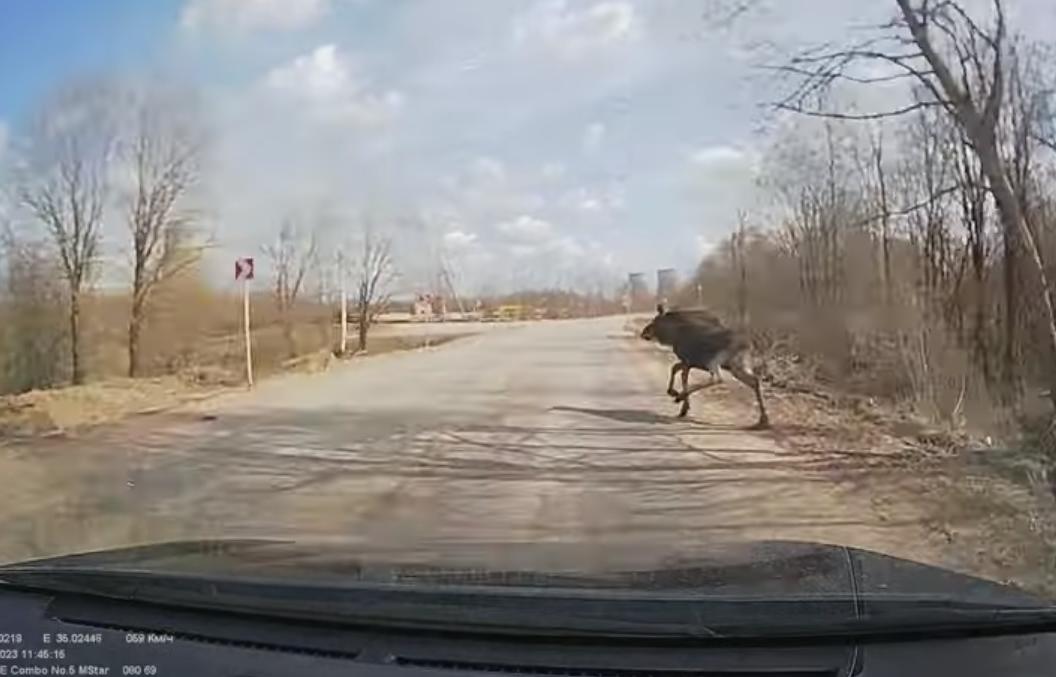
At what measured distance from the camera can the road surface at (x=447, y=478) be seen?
762cm

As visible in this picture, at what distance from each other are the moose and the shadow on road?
0.36 metres

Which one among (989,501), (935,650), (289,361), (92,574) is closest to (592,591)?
(935,650)

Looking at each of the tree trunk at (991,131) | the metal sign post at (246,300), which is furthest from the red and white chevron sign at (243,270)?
the tree trunk at (991,131)

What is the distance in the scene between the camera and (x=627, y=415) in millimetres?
15359

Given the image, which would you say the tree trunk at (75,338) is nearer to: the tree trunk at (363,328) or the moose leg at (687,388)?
the moose leg at (687,388)

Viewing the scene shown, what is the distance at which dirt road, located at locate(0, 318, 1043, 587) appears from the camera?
7.62 meters

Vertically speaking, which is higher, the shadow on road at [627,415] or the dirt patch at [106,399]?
the dirt patch at [106,399]

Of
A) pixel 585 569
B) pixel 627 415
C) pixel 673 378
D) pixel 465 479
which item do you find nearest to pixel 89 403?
pixel 627 415

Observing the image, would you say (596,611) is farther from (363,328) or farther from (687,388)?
(363,328)

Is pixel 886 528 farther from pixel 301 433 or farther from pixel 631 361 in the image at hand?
pixel 631 361

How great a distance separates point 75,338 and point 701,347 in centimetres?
1022

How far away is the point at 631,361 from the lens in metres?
A: 22.3

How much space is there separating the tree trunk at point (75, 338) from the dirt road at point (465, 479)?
2530 mm

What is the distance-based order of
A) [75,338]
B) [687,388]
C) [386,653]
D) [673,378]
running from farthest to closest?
[75,338], [673,378], [687,388], [386,653]
